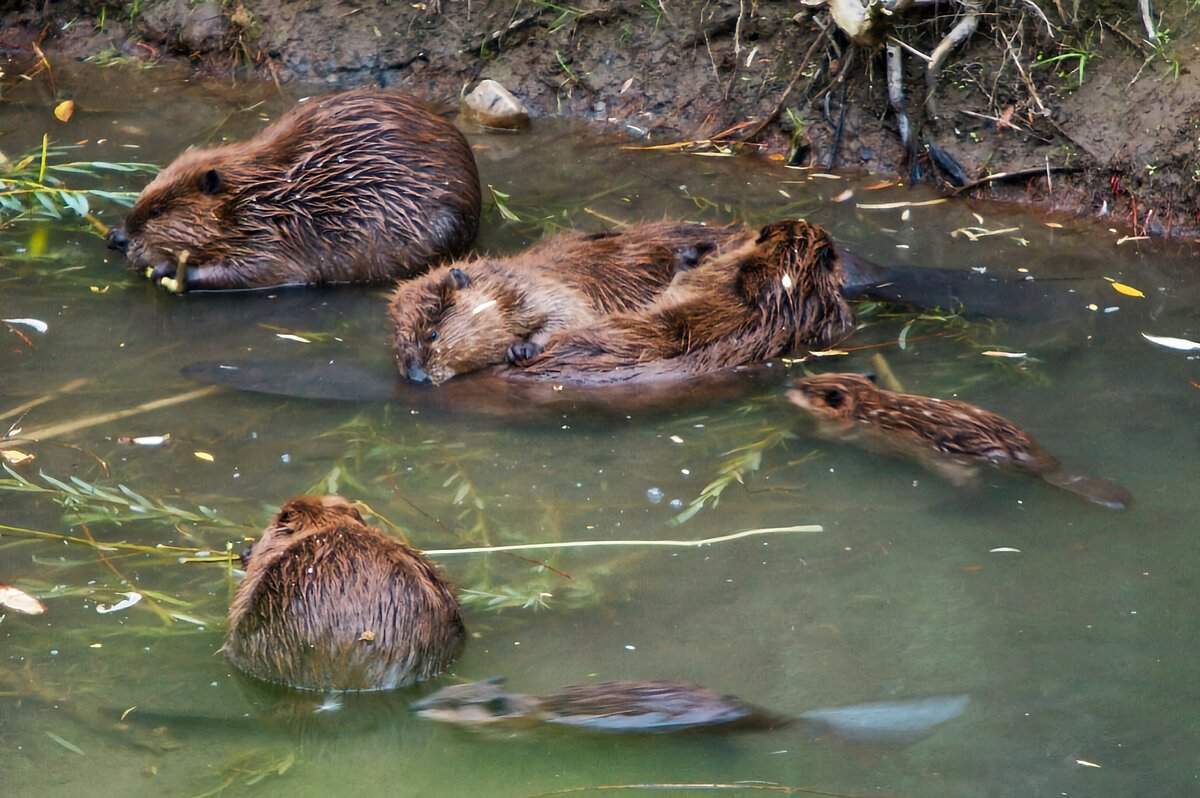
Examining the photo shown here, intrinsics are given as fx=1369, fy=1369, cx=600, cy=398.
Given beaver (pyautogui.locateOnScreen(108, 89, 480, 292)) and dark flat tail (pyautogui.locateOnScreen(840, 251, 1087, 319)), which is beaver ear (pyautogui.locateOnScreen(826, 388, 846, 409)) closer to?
dark flat tail (pyautogui.locateOnScreen(840, 251, 1087, 319))

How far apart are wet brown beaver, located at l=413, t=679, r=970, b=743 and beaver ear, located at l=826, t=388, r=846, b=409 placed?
1.33 m

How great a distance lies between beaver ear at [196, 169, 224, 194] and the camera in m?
5.15

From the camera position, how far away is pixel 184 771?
265 cm

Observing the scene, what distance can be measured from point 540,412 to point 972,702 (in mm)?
1764

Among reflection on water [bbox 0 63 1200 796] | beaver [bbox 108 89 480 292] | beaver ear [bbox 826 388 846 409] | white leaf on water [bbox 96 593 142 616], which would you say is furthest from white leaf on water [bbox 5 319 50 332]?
beaver ear [bbox 826 388 846 409]

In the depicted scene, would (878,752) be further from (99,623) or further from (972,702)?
(99,623)

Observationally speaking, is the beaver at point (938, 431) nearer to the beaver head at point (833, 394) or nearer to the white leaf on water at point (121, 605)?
the beaver head at point (833, 394)

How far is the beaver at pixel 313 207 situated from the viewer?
16.8 feet

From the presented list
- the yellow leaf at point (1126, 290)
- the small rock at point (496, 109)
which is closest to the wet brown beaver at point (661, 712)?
the yellow leaf at point (1126, 290)

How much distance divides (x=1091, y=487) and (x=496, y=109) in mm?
3841

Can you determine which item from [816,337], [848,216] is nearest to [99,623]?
[816,337]

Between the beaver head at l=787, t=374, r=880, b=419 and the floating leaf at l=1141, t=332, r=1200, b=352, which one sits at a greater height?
the floating leaf at l=1141, t=332, r=1200, b=352

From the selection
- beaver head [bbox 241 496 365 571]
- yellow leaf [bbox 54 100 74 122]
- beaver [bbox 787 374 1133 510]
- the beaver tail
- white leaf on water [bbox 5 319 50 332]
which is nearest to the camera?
beaver head [bbox 241 496 365 571]

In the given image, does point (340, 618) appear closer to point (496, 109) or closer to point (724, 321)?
point (724, 321)
